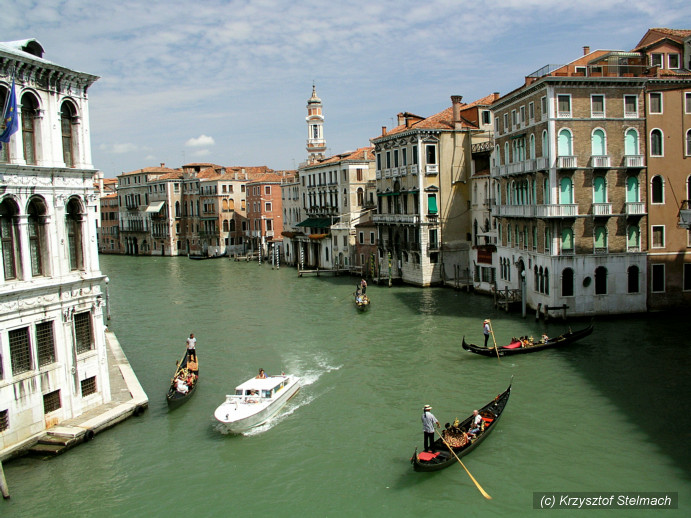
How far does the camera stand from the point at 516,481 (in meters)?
12.8

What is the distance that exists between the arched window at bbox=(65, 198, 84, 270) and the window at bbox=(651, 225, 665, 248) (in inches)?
857

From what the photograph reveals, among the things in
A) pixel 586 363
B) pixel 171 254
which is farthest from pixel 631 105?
pixel 171 254

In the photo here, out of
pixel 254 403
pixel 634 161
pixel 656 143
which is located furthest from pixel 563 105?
pixel 254 403

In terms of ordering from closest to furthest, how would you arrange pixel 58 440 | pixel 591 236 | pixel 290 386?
1. pixel 58 440
2. pixel 290 386
3. pixel 591 236

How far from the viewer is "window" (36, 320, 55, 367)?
14.2 meters

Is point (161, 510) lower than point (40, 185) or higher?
lower

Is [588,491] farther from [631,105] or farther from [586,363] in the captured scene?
[631,105]

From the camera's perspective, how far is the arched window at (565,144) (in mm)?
25891

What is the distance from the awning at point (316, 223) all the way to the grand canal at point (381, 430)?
2494 centimetres

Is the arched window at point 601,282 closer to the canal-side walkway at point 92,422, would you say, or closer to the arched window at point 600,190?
the arched window at point 600,190

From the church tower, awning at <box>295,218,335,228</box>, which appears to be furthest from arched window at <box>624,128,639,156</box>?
the church tower

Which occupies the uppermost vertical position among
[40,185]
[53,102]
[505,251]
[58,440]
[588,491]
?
[53,102]

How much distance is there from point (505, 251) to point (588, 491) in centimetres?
2029

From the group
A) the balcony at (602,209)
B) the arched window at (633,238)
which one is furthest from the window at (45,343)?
the arched window at (633,238)
